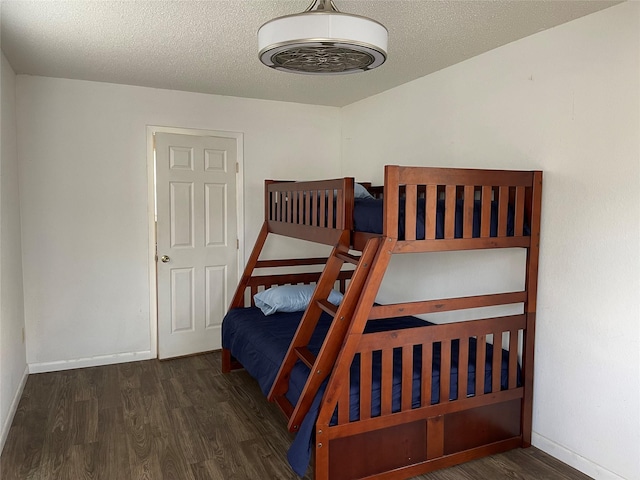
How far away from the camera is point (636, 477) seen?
7.14ft

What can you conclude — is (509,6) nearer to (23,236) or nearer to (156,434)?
(156,434)

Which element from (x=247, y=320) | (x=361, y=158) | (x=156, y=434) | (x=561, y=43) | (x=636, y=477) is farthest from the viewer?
(x=361, y=158)

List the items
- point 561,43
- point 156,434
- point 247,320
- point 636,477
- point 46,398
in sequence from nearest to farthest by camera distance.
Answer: point 636,477 → point 561,43 → point 156,434 → point 46,398 → point 247,320

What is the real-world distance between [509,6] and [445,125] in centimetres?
109

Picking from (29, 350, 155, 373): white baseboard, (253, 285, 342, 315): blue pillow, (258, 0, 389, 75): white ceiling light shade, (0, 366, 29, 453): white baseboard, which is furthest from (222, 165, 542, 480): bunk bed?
(29, 350, 155, 373): white baseboard

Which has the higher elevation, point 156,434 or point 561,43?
point 561,43

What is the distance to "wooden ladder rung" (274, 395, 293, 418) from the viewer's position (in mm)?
2514

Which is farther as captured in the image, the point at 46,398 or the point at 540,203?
the point at 46,398

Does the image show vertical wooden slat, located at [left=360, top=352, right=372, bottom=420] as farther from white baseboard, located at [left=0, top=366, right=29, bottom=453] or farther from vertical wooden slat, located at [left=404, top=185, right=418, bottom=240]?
white baseboard, located at [left=0, top=366, right=29, bottom=453]

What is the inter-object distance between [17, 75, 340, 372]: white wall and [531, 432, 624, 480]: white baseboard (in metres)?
3.00

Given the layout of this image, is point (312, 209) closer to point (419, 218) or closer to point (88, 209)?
point (419, 218)

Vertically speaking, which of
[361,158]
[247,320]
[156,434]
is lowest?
[156,434]

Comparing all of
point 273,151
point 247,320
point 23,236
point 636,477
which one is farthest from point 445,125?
point 23,236

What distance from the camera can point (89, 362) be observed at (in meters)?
3.82
